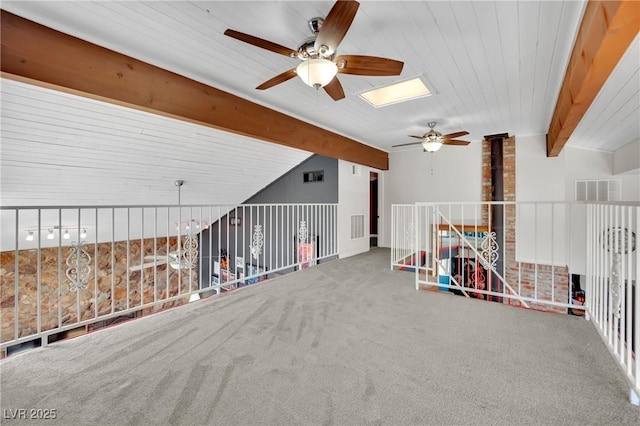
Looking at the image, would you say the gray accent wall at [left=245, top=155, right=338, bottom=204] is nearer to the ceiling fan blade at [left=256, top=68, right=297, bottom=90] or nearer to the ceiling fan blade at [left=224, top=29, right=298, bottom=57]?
the ceiling fan blade at [left=256, top=68, right=297, bottom=90]

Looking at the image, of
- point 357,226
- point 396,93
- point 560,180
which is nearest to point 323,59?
point 396,93

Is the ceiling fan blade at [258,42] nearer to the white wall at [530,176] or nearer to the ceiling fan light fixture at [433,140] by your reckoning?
the ceiling fan light fixture at [433,140]

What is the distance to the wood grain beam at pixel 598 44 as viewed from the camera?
145 centimetres

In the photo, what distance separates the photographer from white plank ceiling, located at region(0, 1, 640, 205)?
2078 mm

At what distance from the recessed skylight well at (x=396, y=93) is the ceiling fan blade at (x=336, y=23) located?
1664mm

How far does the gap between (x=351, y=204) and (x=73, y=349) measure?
4.93 metres

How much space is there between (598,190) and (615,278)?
498 centimetres

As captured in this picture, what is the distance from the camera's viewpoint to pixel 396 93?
3.75m

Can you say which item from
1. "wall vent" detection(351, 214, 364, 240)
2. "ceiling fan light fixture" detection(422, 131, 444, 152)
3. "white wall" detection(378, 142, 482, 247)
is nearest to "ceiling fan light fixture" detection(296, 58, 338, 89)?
"ceiling fan light fixture" detection(422, 131, 444, 152)

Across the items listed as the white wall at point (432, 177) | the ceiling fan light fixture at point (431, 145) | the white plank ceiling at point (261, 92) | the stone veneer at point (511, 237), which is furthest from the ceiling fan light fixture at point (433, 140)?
the stone veneer at point (511, 237)

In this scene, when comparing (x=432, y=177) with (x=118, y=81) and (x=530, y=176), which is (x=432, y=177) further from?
(x=118, y=81)

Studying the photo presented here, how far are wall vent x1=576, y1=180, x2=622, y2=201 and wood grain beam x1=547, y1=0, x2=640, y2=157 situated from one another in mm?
3523

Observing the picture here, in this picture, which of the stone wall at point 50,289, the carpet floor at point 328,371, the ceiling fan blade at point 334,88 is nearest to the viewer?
the carpet floor at point 328,371

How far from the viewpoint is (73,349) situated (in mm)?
2025
